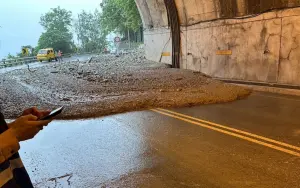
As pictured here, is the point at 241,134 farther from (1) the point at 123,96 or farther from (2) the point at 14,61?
(2) the point at 14,61

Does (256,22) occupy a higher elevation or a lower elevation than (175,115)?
higher

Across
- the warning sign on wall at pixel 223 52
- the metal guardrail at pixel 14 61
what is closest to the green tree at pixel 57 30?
the metal guardrail at pixel 14 61

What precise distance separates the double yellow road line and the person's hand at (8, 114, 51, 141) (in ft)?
14.7

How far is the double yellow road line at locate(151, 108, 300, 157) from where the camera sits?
16.6 feet

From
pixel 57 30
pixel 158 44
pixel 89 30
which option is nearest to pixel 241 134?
pixel 158 44

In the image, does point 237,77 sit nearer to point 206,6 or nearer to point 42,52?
point 206,6

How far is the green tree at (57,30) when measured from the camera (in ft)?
168

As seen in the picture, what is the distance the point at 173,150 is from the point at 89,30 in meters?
63.3

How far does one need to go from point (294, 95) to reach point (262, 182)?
275 inches

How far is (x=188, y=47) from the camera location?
16.4 metres

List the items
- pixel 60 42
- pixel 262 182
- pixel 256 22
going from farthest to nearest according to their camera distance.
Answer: pixel 60 42 < pixel 256 22 < pixel 262 182

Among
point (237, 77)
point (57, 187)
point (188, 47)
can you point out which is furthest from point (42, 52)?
point (57, 187)

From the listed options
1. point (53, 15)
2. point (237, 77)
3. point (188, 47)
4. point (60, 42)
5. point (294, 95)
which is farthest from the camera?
point (53, 15)

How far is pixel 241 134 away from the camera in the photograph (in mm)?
5984
